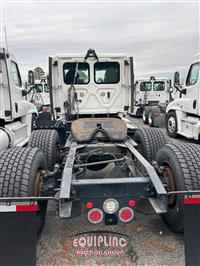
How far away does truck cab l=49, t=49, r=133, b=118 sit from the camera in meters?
5.36

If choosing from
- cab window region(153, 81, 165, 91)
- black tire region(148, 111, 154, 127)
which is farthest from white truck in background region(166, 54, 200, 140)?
cab window region(153, 81, 165, 91)

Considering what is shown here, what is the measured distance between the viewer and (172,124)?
28.1 ft

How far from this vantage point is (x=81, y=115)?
5.79 m

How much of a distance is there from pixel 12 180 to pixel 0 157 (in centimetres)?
37

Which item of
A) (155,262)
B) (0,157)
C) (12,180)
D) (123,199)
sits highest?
(0,157)

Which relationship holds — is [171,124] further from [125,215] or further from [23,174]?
[23,174]

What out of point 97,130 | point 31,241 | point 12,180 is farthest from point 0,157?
point 97,130

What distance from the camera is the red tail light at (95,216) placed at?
83.2 inches

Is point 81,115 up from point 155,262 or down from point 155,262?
up

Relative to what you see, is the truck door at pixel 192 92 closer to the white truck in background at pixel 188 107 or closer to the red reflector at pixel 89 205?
the white truck in background at pixel 188 107

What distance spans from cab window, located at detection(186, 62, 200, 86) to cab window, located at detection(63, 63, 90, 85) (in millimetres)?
3121

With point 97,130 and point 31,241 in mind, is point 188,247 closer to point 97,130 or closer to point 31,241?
point 31,241

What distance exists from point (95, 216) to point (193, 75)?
595cm

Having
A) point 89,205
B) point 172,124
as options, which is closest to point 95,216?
point 89,205
